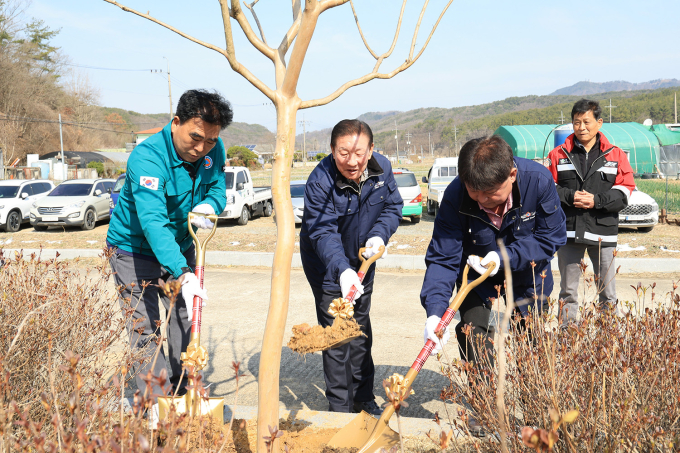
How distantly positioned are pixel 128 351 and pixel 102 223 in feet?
51.7

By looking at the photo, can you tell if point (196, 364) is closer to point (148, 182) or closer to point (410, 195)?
point (148, 182)

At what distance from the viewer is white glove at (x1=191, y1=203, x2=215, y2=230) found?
2.96 meters

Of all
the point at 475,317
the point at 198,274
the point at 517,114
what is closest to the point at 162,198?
the point at 198,274

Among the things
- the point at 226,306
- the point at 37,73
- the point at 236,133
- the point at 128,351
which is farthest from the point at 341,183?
the point at 236,133

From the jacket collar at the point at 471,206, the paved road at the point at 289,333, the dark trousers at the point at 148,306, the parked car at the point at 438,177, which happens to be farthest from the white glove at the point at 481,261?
the parked car at the point at 438,177

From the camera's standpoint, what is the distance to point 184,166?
9.73ft

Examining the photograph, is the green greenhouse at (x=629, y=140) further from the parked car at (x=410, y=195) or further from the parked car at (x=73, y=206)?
the parked car at (x=73, y=206)

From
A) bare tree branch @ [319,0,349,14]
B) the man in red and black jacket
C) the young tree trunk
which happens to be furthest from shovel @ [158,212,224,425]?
the man in red and black jacket

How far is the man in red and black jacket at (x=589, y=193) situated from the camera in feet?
13.7

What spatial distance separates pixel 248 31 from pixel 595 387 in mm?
2056

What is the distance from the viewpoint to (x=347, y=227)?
3.29 meters

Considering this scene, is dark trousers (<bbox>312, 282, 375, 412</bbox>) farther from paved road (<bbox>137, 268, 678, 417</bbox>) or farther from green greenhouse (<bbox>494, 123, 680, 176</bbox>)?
green greenhouse (<bbox>494, 123, 680, 176</bbox>)

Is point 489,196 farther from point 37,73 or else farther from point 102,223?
point 37,73

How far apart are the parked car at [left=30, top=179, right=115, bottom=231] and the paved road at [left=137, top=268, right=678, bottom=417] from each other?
8.37 meters
